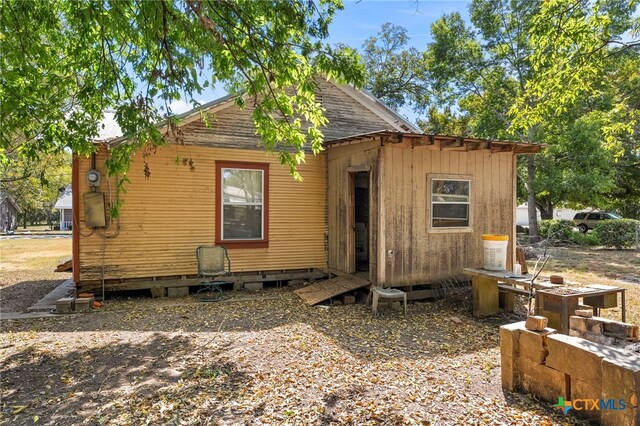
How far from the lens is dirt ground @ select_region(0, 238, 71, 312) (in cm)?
752

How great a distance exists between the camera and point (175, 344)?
16.1 feet

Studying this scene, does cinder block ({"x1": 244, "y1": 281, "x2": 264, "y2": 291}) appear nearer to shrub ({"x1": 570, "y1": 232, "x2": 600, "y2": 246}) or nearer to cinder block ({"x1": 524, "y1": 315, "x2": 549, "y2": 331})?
cinder block ({"x1": 524, "y1": 315, "x2": 549, "y2": 331})

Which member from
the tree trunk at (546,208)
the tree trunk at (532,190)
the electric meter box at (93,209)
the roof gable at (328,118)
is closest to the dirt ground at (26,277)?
the electric meter box at (93,209)

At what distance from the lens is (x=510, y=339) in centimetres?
366

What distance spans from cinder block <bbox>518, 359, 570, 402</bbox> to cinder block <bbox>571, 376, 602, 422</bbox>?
0.24 ft

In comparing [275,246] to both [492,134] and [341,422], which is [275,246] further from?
[492,134]

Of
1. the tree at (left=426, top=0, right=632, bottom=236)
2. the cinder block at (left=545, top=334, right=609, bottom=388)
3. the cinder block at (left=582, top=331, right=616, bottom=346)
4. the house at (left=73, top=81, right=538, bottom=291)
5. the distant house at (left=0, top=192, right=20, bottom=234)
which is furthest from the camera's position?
the distant house at (left=0, top=192, right=20, bottom=234)

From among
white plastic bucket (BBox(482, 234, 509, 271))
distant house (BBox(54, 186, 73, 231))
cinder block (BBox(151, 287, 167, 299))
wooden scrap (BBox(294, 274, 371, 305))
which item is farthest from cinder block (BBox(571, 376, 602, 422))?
distant house (BBox(54, 186, 73, 231))

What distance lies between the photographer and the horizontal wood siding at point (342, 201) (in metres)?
7.31

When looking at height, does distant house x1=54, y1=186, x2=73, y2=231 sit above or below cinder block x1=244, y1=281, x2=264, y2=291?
above

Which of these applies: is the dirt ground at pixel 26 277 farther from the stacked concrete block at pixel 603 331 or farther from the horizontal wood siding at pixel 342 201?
the stacked concrete block at pixel 603 331

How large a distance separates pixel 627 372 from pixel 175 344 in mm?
4649

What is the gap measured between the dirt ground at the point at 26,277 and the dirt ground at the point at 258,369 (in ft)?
6.64

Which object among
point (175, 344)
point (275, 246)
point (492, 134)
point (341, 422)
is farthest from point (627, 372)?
point (492, 134)
